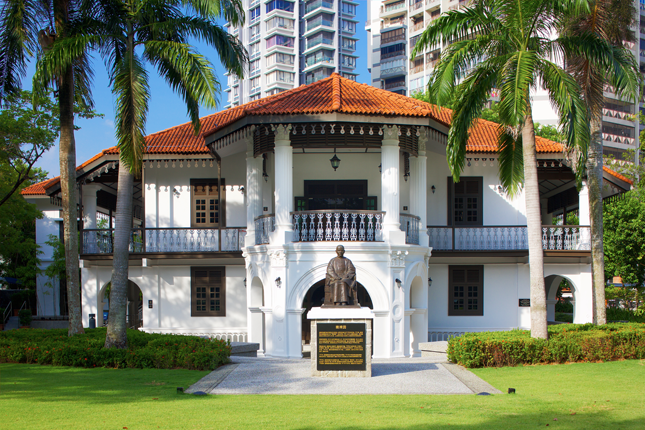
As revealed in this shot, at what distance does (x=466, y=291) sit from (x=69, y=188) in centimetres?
1397

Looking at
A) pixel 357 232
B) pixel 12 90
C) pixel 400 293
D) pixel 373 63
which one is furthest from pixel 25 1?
pixel 373 63

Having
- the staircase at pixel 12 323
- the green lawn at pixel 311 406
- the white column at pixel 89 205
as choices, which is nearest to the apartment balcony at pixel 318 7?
the staircase at pixel 12 323

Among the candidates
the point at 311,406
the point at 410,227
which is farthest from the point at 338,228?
the point at 311,406

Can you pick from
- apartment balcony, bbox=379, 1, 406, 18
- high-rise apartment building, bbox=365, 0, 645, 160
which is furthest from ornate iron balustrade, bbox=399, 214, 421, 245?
apartment balcony, bbox=379, 1, 406, 18

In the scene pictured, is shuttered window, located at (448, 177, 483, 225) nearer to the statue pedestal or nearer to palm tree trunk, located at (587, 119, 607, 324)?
palm tree trunk, located at (587, 119, 607, 324)

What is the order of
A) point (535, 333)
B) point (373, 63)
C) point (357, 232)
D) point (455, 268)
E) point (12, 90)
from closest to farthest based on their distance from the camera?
point (535, 333) → point (12, 90) → point (357, 232) → point (455, 268) → point (373, 63)

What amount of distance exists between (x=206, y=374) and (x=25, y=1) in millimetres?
10550

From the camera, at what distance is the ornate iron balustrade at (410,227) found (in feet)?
59.8

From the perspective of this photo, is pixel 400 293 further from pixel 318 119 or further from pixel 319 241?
pixel 318 119

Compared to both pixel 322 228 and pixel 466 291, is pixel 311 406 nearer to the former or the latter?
pixel 322 228

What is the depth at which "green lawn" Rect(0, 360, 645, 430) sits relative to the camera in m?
8.23

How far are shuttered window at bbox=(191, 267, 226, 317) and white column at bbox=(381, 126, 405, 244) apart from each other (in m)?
7.25

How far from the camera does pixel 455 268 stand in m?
21.8

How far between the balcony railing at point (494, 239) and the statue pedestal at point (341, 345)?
31.4 ft
